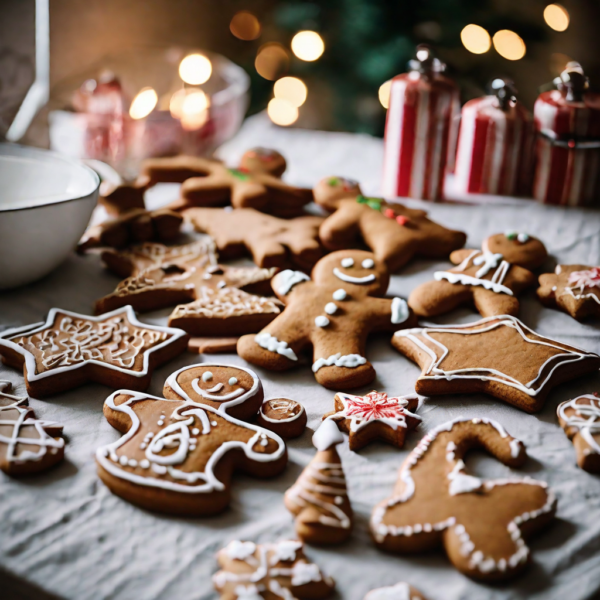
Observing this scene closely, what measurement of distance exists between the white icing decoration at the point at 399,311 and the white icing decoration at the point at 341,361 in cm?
13

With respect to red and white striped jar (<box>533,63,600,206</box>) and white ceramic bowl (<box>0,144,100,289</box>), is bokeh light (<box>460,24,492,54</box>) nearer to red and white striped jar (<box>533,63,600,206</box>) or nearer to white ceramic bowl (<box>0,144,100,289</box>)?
red and white striped jar (<box>533,63,600,206</box>)

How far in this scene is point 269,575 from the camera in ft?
2.34

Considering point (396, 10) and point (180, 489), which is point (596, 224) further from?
point (180, 489)

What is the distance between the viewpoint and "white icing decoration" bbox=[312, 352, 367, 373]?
1063 mm

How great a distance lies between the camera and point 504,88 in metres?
1.60

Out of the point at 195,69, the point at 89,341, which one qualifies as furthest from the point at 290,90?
the point at 89,341

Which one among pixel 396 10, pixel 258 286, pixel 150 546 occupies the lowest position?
pixel 150 546

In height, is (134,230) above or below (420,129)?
below

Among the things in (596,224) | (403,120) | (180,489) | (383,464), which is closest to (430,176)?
(403,120)

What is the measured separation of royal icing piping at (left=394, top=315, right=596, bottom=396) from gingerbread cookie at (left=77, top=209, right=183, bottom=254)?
61 centimetres

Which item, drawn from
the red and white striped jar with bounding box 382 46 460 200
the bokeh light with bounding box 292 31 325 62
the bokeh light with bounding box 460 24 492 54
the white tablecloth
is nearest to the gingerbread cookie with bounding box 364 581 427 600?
the white tablecloth

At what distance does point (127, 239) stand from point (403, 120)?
73 centimetres

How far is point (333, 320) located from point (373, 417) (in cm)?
26

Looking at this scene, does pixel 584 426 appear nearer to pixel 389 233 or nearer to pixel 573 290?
pixel 573 290
